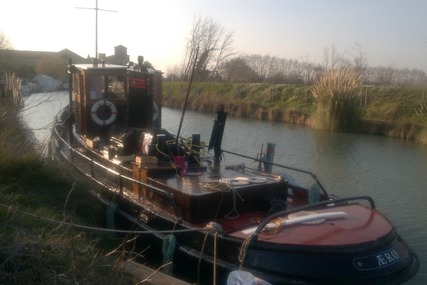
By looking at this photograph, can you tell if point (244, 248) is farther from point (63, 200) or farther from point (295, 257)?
point (63, 200)

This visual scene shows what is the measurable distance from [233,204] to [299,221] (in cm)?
113

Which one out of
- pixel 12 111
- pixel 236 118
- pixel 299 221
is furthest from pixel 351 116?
pixel 299 221

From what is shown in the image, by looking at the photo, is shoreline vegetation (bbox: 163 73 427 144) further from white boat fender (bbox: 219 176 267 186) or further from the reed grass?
white boat fender (bbox: 219 176 267 186)

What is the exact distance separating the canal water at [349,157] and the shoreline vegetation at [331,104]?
3.00 ft

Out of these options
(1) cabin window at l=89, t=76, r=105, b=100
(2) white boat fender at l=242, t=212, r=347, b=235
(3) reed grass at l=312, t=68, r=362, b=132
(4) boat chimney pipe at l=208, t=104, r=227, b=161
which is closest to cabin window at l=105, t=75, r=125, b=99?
(1) cabin window at l=89, t=76, r=105, b=100

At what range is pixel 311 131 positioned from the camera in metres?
23.3

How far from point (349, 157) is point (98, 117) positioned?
970 cm

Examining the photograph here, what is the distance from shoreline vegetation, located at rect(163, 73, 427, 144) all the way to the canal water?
914mm

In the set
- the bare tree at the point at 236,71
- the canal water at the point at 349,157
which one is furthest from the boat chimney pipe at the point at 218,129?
the bare tree at the point at 236,71

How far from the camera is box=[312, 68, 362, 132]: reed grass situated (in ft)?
76.1

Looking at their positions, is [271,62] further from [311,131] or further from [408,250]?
[408,250]

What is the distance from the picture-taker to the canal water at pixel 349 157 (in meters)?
10.8

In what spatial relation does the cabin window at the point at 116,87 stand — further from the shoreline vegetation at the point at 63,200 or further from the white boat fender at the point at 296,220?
the white boat fender at the point at 296,220

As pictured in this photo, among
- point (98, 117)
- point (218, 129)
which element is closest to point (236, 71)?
point (98, 117)
